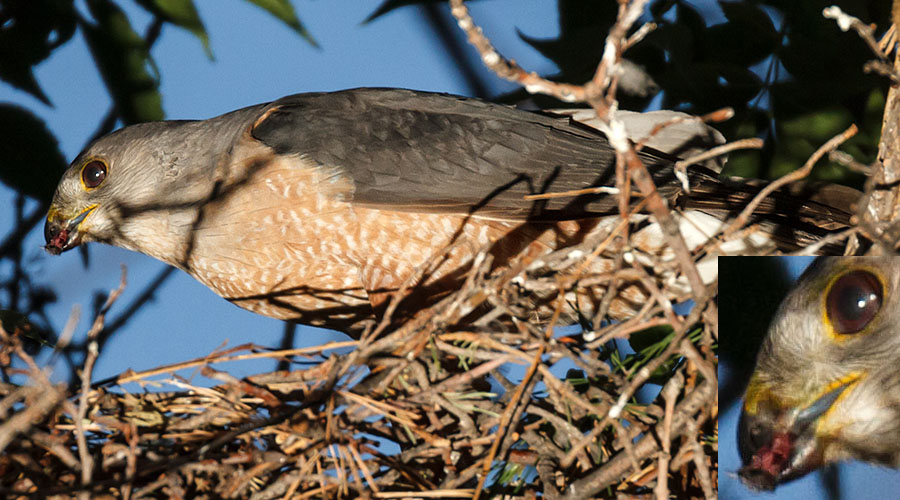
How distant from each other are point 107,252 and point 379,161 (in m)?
0.96

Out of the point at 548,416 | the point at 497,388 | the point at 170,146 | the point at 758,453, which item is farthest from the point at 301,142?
the point at 758,453

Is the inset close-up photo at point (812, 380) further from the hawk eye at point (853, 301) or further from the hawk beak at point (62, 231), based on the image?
the hawk beak at point (62, 231)

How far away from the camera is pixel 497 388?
4.47 ft

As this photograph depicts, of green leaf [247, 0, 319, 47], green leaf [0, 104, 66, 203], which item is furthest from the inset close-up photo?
green leaf [0, 104, 66, 203]

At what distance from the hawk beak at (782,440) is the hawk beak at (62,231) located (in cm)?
145

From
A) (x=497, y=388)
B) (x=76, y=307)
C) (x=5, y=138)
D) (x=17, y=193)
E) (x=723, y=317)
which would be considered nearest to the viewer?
(x=76, y=307)

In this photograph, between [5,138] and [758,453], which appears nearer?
[758,453]

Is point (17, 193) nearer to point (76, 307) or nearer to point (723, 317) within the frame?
point (76, 307)

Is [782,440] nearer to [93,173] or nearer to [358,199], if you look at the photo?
[358,199]

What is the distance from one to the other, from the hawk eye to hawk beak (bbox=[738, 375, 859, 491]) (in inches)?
3.0

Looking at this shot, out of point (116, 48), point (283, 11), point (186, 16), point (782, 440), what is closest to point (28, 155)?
point (116, 48)

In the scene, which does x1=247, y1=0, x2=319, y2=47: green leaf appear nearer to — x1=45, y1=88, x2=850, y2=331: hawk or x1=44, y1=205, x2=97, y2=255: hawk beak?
x1=45, y1=88, x2=850, y2=331: hawk

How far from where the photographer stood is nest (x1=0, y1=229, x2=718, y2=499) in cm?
112

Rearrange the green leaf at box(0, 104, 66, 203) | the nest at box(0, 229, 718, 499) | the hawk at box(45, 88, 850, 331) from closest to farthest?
1. the nest at box(0, 229, 718, 499)
2. the hawk at box(45, 88, 850, 331)
3. the green leaf at box(0, 104, 66, 203)
